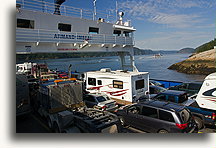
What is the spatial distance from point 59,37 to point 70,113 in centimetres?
551

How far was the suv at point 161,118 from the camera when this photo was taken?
4641mm

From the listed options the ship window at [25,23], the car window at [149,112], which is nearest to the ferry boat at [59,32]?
the ship window at [25,23]

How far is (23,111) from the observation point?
22.9ft

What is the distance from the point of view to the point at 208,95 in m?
6.02

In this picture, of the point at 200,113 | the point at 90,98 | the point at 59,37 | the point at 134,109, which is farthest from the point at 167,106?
the point at 59,37

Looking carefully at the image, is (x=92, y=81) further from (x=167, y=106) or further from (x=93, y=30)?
(x=167, y=106)

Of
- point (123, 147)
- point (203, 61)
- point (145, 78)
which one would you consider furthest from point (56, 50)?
point (203, 61)

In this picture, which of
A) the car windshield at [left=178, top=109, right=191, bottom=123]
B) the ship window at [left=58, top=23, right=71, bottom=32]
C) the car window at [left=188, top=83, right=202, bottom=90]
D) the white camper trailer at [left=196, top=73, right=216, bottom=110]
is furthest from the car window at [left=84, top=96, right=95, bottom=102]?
the car window at [left=188, top=83, right=202, bottom=90]

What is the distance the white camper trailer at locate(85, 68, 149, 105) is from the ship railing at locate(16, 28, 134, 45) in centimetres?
244

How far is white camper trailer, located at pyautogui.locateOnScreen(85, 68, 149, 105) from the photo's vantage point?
8.64m

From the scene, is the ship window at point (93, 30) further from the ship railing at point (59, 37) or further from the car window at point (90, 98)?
the car window at point (90, 98)

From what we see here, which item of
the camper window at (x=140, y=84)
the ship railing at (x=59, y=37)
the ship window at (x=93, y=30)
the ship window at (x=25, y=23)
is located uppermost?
the ship window at (x=93, y=30)

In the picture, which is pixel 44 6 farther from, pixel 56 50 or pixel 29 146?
pixel 29 146

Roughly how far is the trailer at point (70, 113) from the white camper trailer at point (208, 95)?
3783 millimetres
